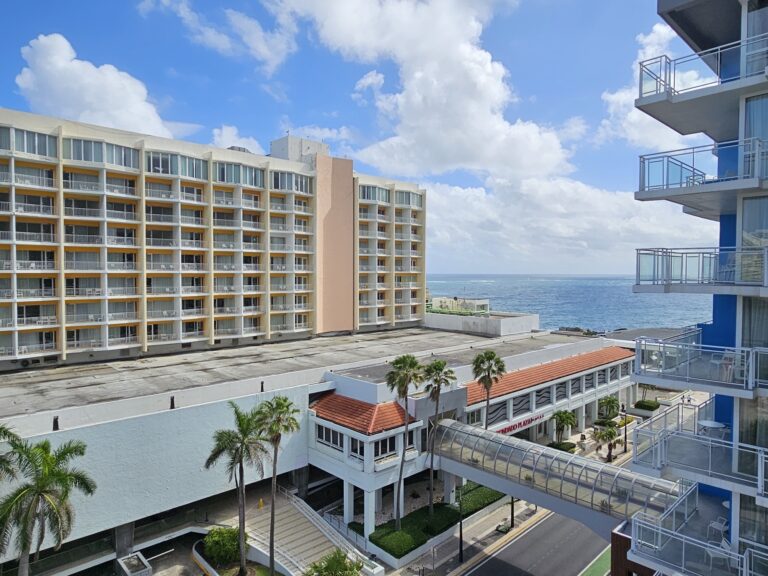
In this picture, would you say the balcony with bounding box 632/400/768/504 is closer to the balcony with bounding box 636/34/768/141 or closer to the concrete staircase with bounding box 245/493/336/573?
the balcony with bounding box 636/34/768/141

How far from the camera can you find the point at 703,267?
16.7 meters

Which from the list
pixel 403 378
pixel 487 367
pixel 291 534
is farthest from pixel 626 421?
pixel 291 534

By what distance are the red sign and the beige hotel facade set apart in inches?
1128

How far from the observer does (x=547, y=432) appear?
174 feet

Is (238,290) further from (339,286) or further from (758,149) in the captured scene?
(758,149)

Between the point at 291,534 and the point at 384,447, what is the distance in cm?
880

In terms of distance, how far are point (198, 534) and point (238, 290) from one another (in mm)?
27723

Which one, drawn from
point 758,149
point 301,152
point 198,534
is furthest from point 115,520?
point 301,152

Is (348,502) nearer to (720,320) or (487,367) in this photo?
(487,367)

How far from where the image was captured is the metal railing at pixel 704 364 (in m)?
15.5

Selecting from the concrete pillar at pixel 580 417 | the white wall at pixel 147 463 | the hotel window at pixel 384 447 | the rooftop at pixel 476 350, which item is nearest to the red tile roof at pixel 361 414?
the hotel window at pixel 384 447

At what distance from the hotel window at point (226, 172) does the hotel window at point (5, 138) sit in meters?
18.2

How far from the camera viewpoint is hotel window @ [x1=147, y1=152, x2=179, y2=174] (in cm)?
5041

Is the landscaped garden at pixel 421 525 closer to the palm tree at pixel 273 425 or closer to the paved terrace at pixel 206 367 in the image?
the palm tree at pixel 273 425
